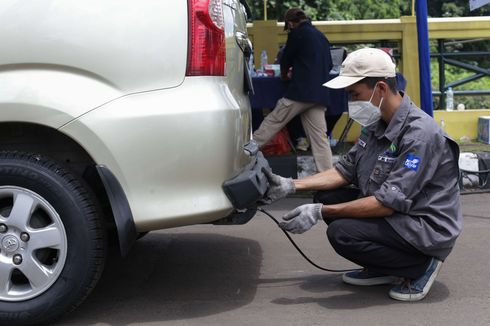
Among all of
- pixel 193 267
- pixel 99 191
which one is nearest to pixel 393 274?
pixel 193 267

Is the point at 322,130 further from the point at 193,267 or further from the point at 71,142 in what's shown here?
the point at 71,142

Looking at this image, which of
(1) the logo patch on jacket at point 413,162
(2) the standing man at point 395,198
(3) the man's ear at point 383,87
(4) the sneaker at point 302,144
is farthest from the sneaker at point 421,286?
(4) the sneaker at point 302,144

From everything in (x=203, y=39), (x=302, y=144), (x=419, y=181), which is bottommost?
(x=302, y=144)

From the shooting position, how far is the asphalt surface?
334 centimetres

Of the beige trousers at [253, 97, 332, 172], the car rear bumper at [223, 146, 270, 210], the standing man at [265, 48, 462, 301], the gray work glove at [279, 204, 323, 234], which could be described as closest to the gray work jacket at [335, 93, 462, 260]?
the standing man at [265, 48, 462, 301]

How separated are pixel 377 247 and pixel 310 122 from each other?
3.12 metres

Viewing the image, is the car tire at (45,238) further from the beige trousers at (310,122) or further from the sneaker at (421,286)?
the beige trousers at (310,122)

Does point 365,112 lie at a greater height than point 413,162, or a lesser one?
greater

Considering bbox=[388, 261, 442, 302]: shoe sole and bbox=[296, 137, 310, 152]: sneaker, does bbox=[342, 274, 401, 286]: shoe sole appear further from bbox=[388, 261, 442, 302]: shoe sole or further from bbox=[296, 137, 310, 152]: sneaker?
bbox=[296, 137, 310, 152]: sneaker

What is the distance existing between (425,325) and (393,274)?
36 centimetres

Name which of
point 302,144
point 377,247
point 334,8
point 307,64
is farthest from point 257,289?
point 334,8

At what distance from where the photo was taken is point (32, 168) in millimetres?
3064

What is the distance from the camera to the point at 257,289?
12.3 ft

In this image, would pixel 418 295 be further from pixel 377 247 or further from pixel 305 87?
pixel 305 87
